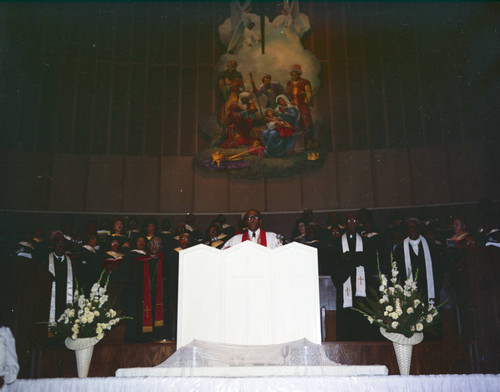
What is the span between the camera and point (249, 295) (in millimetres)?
3666

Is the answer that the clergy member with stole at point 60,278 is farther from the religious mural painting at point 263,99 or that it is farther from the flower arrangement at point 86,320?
the religious mural painting at point 263,99

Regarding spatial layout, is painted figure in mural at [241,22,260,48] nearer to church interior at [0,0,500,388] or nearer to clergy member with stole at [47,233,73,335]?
church interior at [0,0,500,388]

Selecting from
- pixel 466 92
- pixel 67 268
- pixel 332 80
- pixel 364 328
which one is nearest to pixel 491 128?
pixel 466 92

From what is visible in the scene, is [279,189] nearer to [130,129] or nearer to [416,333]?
[130,129]

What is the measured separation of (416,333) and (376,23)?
8.96 m

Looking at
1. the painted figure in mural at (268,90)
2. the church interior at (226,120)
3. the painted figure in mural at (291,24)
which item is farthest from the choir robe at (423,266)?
the painted figure in mural at (291,24)

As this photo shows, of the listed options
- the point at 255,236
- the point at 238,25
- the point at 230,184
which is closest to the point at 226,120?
the point at 230,184

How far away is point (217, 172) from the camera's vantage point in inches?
446

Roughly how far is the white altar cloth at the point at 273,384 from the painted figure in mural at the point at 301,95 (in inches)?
345

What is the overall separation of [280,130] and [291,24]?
7.83 ft

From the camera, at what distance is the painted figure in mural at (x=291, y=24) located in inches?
452

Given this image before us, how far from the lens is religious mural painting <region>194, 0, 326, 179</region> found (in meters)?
11.1

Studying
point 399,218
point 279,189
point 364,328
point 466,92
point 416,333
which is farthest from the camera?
point 279,189

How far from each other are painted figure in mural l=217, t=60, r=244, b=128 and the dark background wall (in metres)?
0.36
